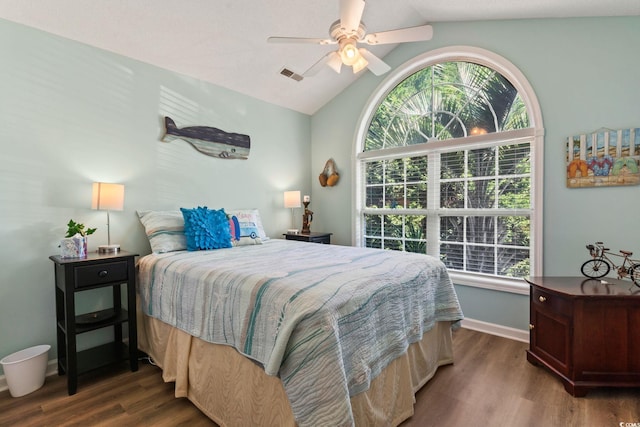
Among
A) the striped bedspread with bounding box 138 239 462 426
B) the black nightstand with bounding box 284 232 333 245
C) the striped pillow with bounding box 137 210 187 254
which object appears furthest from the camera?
the black nightstand with bounding box 284 232 333 245

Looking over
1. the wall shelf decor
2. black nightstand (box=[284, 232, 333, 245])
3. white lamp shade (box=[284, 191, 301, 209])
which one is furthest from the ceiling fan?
black nightstand (box=[284, 232, 333, 245])

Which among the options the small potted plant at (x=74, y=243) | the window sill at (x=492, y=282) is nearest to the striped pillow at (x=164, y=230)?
the small potted plant at (x=74, y=243)

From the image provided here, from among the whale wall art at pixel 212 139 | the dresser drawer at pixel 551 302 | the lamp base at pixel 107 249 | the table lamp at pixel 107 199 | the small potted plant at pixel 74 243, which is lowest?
the dresser drawer at pixel 551 302

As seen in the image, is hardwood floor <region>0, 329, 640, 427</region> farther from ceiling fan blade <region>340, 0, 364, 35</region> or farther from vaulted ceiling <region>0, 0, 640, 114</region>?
vaulted ceiling <region>0, 0, 640, 114</region>

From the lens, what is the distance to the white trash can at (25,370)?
75.1 inches

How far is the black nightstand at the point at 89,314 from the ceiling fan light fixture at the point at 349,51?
2067mm

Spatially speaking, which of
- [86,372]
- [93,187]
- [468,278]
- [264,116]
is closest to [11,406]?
[86,372]

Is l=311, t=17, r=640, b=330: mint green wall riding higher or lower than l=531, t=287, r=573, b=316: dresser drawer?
higher

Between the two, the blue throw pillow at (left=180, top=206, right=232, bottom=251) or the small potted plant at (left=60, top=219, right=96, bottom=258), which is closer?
the small potted plant at (left=60, top=219, right=96, bottom=258)

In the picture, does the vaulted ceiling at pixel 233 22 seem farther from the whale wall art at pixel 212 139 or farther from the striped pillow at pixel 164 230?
the striped pillow at pixel 164 230

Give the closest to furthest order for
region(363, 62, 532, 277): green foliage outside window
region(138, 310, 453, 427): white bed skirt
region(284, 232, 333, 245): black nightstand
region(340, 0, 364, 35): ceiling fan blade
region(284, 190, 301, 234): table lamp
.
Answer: region(138, 310, 453, 427): white bed skirt, region(340, 0, 364, 35): ceiling fan blade, region(363, 62, 532, 277): green foliage outside window, region(284, 232, 333, 245): black nightstand, region(284, 190, 301, 234): table lamp

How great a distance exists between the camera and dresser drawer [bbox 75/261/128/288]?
6.48 feet

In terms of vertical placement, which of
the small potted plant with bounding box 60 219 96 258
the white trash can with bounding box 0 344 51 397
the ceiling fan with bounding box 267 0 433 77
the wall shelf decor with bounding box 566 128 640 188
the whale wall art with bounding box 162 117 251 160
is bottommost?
the white trash can with bounding box 0 344 51 397

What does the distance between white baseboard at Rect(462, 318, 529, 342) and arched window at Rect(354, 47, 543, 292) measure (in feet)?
1.28
